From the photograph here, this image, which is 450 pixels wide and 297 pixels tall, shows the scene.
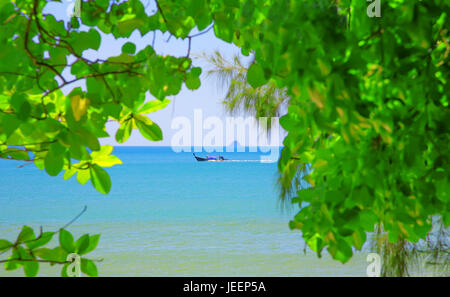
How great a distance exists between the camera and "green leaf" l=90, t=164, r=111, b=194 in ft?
2.06

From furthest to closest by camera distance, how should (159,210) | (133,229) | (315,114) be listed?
(159,210) < (133,229) < (315,114)

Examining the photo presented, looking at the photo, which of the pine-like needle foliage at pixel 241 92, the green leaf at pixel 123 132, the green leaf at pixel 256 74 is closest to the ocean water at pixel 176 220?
the pine-like needle foliage at pixel 241 92

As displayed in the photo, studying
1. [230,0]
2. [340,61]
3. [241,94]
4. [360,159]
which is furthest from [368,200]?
[241,94]

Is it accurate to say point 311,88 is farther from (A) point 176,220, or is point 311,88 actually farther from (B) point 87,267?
(A) point 176,220

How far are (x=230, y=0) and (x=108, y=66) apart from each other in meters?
0.19

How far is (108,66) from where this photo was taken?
1.80 ft

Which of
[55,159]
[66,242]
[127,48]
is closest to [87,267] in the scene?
[66,242]

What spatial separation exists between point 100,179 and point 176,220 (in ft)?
35.1

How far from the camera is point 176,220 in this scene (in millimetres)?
11164

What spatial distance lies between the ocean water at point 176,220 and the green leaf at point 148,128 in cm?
257

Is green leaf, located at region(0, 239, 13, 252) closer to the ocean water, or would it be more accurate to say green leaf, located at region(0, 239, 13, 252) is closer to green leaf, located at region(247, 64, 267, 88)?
green leaf, located at region(247, 64, 267, 88)

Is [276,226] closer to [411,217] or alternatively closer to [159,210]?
[159,210]

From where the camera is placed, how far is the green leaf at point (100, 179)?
0.63 m

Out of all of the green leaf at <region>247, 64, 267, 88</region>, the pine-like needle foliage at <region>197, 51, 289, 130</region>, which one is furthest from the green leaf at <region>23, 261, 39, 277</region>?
the pine-like needle foliage at <region>197, 51, 289, 130</region>
